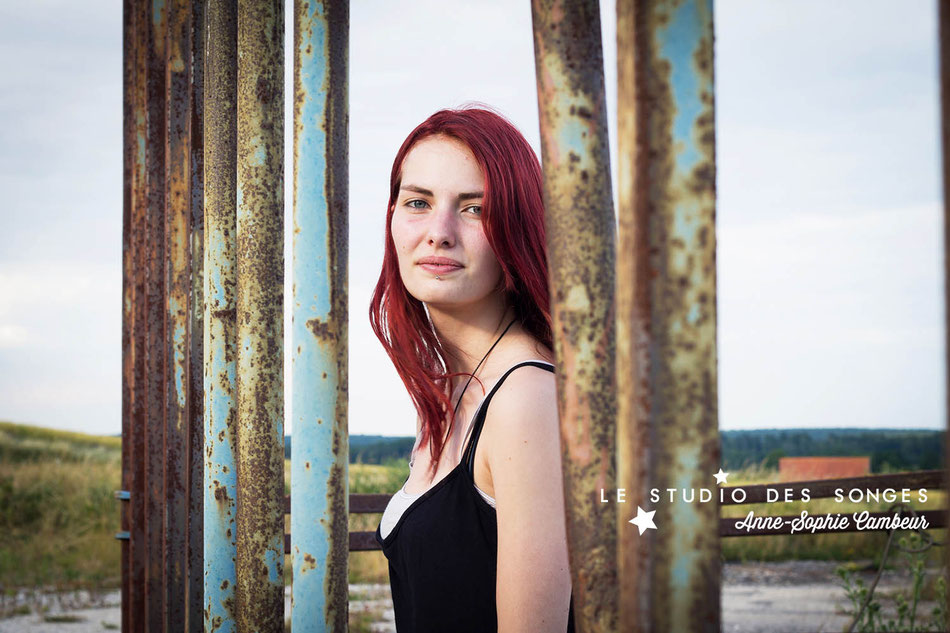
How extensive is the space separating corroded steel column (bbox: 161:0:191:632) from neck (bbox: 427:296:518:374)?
0.73 m

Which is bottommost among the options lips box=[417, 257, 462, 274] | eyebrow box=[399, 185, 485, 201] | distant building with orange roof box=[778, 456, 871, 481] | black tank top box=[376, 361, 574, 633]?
distant building with orange roof box=[778, 456, 871, 481]

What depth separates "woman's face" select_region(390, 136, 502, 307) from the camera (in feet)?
6.29

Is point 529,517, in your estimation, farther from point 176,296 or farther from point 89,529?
point 89,529

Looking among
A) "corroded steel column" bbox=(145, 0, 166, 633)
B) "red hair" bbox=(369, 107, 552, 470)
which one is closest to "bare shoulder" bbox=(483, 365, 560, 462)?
"red hair" bbox=(369, 107, 552, 470)

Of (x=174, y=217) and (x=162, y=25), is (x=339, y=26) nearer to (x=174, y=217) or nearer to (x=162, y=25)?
(x=174, y=217)

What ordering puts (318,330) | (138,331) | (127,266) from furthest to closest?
(127,266) → (138,331) → (318,330)

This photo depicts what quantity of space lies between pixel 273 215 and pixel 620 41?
869 mm

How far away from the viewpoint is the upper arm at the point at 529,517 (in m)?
1.60

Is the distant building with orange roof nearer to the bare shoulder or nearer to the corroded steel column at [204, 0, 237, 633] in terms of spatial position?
the bare shoulder

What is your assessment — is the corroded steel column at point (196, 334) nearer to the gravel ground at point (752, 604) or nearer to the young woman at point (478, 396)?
the young woman at point (478, 396)

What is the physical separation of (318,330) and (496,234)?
65 centimetres

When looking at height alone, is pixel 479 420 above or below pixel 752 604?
above

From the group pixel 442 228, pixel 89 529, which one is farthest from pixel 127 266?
pixel 89 529

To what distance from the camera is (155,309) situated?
2.60 meters
